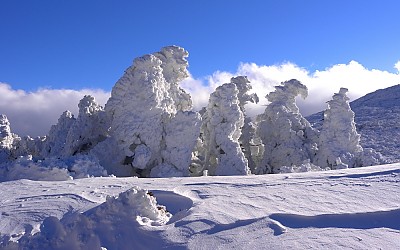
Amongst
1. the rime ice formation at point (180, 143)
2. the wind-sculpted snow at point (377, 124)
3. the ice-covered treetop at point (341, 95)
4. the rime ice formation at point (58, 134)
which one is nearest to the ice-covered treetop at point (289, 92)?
the ice-covered treetop at point (341, 95)

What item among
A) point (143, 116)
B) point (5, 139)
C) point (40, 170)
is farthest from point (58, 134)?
point (40, 170)

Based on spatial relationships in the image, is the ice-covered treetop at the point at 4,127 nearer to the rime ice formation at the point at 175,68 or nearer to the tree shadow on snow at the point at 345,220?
the rime ice formation at the point at 175,68

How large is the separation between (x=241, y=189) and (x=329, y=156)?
8.96 metres

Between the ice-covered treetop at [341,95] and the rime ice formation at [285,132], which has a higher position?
the ice-covered treetop at [341,95]

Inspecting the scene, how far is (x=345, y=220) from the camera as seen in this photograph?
4.99 metres

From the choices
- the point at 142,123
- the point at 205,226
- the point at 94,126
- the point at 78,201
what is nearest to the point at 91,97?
the point at 94,126

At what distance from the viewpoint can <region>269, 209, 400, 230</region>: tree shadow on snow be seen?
4.84 m

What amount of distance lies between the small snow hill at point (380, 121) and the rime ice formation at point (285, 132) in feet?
15.3

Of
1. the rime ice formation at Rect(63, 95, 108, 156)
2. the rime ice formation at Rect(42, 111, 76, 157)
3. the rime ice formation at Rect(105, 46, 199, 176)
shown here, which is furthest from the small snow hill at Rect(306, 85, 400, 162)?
the rime ice formation at Rect(42, 111, 76, 157)

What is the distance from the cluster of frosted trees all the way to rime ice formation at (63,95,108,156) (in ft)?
0.10

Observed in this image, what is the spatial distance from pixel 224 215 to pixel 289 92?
1202 cm

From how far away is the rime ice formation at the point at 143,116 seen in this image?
12398 mm

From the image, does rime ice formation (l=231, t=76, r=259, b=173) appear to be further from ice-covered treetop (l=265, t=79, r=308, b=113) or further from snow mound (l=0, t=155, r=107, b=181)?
snow mound (l=0, t=155, r=107, b=181)

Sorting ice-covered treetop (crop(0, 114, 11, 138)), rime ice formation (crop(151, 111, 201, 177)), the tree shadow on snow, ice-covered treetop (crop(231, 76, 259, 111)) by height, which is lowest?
the tree shadow on snow
